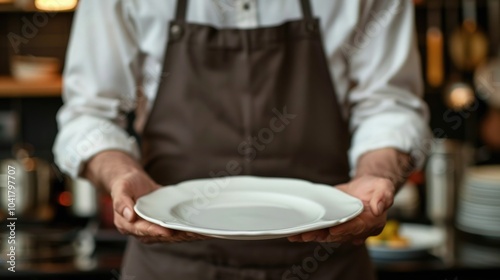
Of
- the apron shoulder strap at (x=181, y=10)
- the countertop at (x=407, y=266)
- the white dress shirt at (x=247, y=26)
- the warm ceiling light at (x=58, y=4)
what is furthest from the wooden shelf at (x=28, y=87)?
the apron shoulder strap at (x=181, y=10)

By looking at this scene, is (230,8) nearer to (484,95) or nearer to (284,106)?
(284,106)

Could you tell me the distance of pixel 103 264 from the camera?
2180 millimetres

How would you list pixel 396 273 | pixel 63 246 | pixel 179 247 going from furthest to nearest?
pixel 63 246 → pixel 396 273 → pixel 179 247

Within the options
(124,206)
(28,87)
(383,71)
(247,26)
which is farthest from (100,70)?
(28,87)

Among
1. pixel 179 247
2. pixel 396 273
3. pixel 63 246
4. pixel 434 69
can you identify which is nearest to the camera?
pixel 179 247

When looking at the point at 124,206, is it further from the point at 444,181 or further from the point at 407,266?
the point at 444,181

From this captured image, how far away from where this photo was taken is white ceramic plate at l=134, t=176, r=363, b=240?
1059mm

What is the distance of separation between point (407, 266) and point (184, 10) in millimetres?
1128

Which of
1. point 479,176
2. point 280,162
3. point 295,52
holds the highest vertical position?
point 295,52

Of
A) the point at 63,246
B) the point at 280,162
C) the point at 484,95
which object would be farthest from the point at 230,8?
the point at 484,95

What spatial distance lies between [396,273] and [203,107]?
3.33 ft

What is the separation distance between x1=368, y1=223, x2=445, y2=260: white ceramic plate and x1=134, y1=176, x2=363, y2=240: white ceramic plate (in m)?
1.05

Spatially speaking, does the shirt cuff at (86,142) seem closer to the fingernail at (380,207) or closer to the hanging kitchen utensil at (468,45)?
the fingernail at (380,207)

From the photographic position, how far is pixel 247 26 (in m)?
1.39
